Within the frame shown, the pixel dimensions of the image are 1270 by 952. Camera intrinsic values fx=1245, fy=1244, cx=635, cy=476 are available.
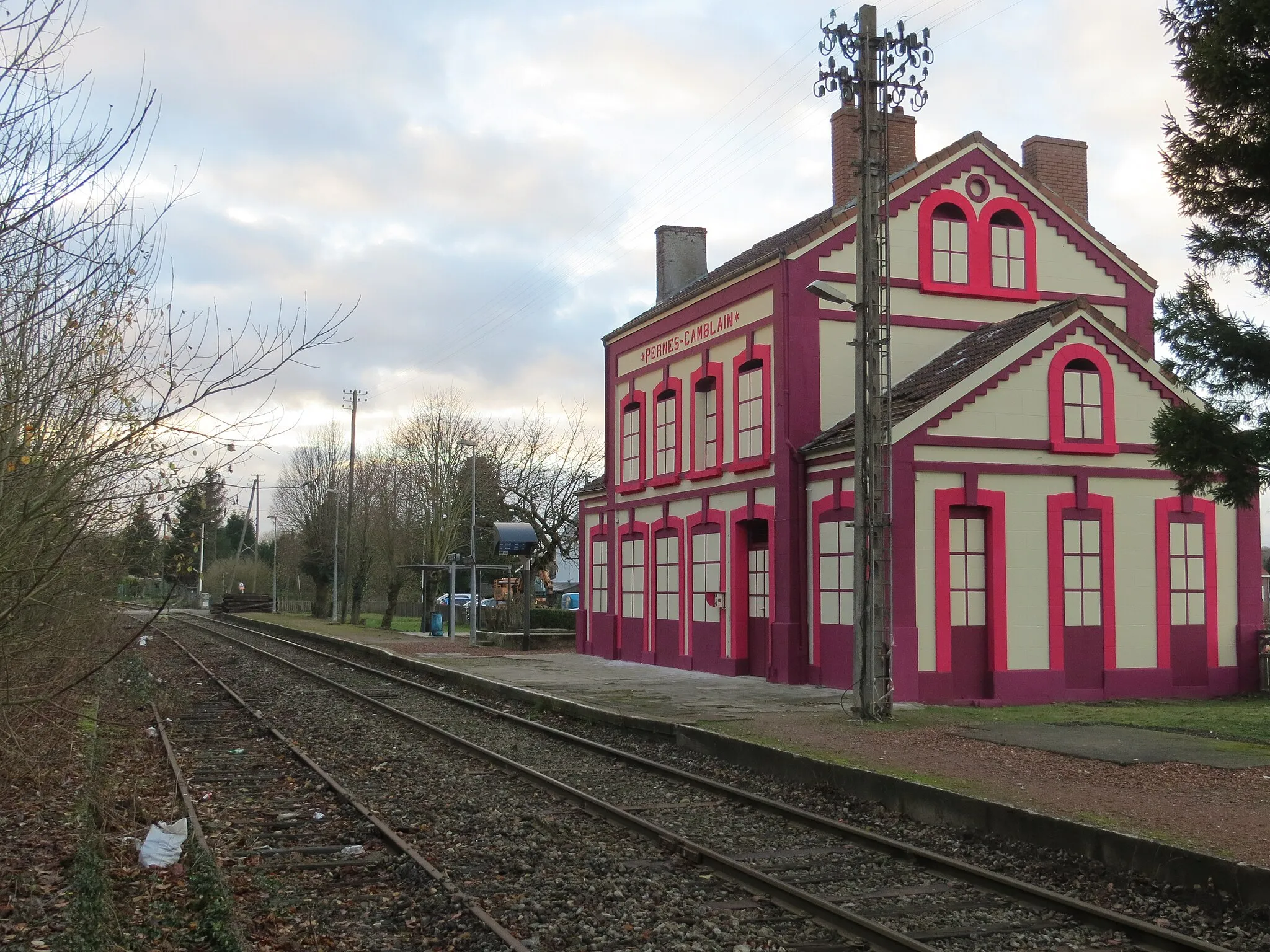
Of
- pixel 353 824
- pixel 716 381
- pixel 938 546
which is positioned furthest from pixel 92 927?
pixel 716 381

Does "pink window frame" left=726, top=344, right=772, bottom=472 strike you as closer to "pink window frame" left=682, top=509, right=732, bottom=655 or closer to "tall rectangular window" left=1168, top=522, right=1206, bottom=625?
"pink window frame" left=682, top=509, right=732, bottom=655

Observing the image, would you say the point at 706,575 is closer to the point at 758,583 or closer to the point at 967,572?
the point at 758,583

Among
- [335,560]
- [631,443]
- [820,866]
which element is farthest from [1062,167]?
[335,560]

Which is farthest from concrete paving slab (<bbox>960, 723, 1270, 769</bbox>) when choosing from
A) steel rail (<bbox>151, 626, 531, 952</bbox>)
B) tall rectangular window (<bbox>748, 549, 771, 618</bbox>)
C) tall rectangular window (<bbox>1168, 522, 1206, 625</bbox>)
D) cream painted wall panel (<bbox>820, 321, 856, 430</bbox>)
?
cream painted wall panel (<bbox>820, 321, 856, 430</bbox>)

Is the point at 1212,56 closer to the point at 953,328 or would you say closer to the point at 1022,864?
the point at 1022,864

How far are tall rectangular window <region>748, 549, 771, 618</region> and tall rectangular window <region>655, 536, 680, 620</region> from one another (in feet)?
8.75

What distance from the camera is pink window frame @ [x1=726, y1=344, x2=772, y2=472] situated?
21.7 metres

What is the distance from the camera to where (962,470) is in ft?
61.5

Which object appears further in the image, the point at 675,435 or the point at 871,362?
the point at 675,435

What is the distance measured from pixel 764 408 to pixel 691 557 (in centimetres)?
400

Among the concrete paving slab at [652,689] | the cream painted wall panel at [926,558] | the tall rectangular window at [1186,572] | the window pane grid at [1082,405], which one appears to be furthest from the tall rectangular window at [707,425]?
the tall rectangular window at [1186,572]

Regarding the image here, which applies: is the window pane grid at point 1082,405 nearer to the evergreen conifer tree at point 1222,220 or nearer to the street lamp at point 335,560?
the evergreen conifer tree at point 1222,220

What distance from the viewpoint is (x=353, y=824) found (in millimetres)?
9797

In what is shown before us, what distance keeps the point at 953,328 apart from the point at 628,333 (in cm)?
808
